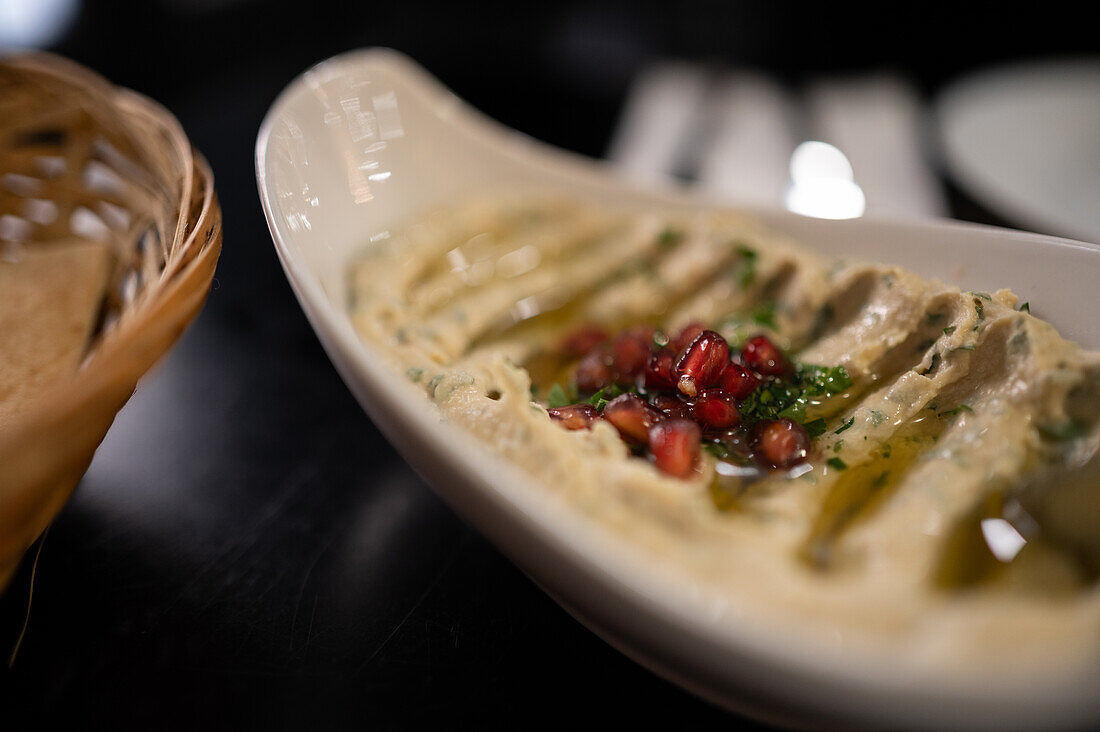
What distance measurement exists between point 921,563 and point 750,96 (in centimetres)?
394

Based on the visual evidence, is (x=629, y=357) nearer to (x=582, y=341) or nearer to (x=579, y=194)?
(x=582, y=341)

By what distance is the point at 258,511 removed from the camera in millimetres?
1687

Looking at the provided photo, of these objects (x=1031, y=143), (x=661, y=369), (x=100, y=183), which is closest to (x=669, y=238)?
(x=661, y=369)

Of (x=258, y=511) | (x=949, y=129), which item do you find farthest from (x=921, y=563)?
(x=949, y=129)

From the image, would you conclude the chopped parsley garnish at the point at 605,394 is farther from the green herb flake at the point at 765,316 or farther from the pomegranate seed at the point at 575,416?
the green herb flake at the point at 765,316

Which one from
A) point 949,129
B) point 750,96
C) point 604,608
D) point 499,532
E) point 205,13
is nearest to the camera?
point 604,608

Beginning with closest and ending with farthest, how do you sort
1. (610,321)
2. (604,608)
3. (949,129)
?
(604,608) → (610,321) → (949,129)

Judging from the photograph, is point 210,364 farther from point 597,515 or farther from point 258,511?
point 597,515

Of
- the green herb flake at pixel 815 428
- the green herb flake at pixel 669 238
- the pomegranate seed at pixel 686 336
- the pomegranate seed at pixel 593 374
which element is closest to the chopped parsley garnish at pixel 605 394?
the pomegranate seed at pixel 593 374

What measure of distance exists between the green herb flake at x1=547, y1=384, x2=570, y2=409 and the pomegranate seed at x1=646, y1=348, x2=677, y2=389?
0.62 ft

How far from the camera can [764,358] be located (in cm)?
159

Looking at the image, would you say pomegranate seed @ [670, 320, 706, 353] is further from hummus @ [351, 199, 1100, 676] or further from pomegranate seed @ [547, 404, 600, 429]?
pomegranate seed @ [547, 404, 600, 429]

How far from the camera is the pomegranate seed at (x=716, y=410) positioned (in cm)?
147

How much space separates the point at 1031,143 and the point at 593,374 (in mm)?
2729
